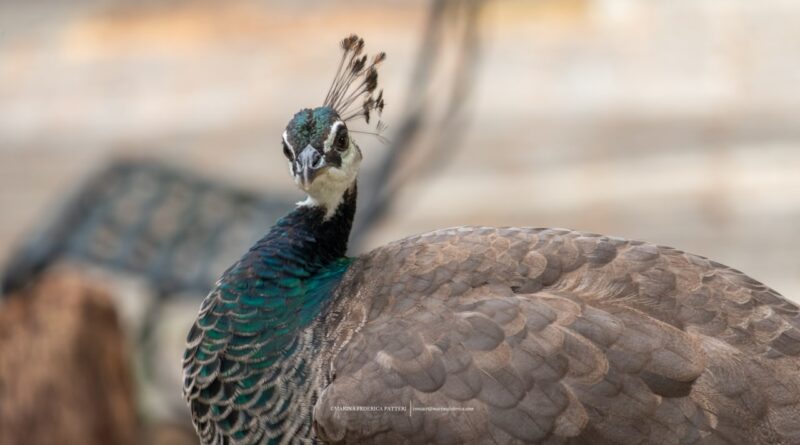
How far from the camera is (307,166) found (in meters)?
2.36

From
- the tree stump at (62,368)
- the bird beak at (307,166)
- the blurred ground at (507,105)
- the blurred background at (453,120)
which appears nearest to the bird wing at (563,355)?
the bird beak at (307,166)

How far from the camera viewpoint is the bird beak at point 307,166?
7.72 feet

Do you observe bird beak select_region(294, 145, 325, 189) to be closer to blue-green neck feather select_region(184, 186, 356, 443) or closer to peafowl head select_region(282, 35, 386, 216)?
peafowl head select_region(282, 35, 386, 216)

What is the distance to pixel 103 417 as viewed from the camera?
4.60 m

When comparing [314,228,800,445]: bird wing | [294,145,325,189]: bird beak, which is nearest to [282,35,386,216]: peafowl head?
[294,145,325,189]: bird beak

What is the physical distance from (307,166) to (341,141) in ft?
0.42

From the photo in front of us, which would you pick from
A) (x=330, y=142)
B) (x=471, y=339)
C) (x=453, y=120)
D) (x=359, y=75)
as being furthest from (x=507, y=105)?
(x=471, y=339)

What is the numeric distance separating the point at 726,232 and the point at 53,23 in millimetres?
3876

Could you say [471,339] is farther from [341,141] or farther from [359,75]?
[359,75]

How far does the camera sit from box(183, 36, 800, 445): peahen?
6.85ft

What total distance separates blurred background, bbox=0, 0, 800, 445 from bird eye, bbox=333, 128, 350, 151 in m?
2.42

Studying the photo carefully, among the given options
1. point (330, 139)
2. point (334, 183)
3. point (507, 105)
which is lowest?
point (507, 105)

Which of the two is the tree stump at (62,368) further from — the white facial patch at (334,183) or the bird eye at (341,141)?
the bird eye at (341,141)

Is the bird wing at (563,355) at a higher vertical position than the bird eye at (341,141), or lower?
lower
